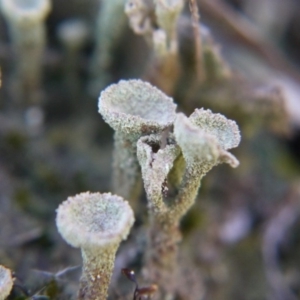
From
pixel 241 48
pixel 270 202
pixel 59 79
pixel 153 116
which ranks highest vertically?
pixel 153 116

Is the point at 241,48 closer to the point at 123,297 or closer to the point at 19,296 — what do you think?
the point at 123,297

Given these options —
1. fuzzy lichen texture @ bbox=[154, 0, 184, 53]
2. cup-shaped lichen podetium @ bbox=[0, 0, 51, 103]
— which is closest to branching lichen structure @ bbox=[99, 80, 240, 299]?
fuzzy lichen texture @ bbox=[154, 0, 184, 53]

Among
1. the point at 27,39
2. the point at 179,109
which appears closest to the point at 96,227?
the point at 179,109

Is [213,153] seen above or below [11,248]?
above

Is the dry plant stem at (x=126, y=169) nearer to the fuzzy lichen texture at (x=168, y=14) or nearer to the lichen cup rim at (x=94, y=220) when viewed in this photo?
the lichen cup rim at (x=94, y=220)

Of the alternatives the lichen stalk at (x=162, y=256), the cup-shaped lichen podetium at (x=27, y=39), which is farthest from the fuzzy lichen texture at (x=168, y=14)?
the lichen stalk at (x=162, y=256)

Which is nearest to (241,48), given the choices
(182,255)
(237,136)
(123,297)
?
(182,255)

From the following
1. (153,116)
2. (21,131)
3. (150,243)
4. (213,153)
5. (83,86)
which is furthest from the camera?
(83,86)
